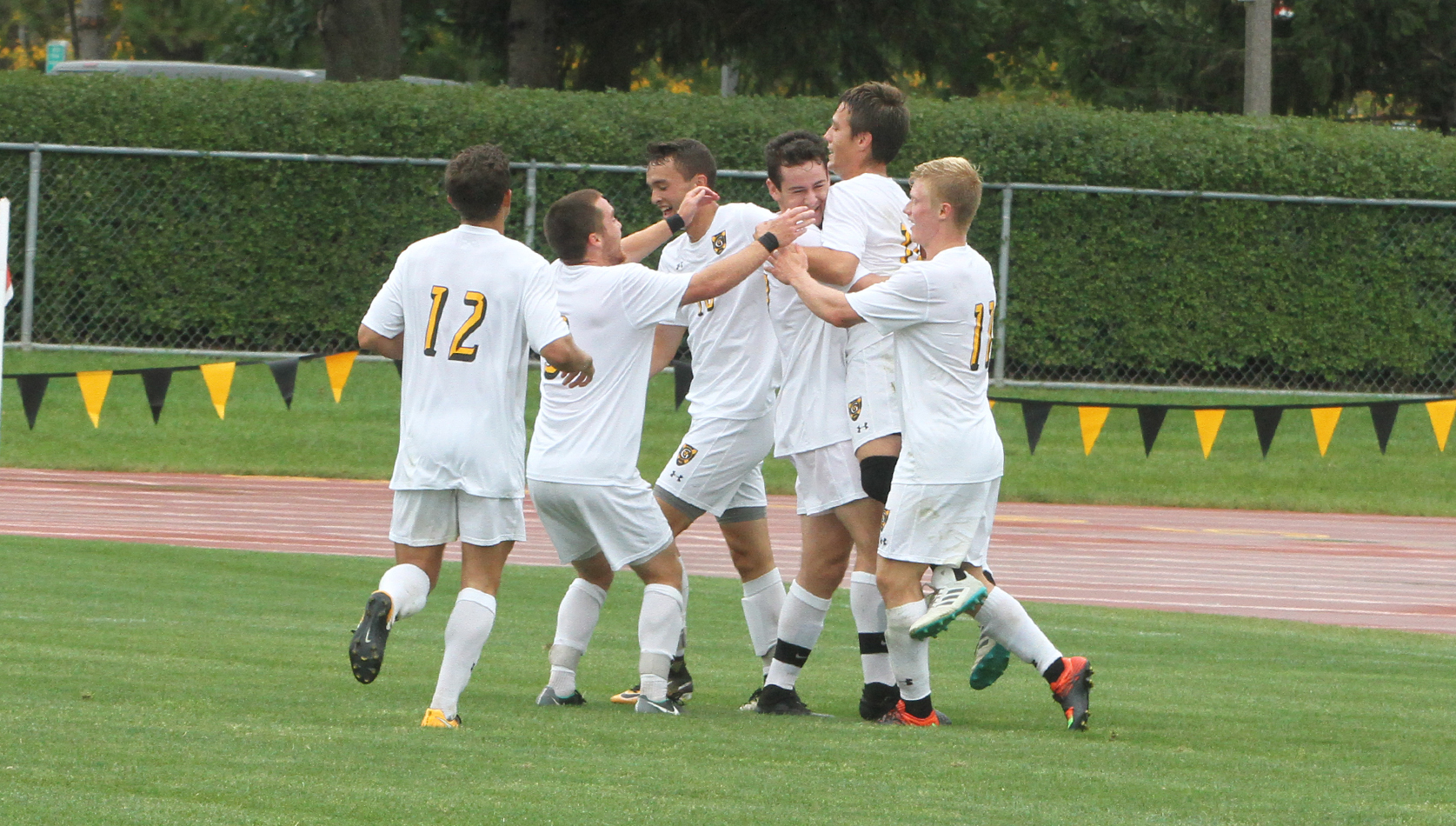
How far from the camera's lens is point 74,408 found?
17.7 metres

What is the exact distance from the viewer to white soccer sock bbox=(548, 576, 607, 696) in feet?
23.4

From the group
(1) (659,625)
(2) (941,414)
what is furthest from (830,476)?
(1) (659,625)

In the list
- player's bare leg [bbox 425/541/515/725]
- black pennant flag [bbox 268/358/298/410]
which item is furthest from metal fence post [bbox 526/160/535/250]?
Answer: player's bare leg [bbox 425/541/515/725]

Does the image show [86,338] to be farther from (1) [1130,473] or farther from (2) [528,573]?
(1) [1130,473]

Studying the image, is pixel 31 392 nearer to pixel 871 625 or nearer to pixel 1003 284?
pixel 1003 284

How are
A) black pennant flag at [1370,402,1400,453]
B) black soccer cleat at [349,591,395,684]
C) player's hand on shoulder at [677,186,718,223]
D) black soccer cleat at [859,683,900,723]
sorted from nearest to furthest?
black soccer cleat at [349,591,395,684] → black soccer cleat at [859,683,900,723] → player's hand on shoulder at [677,186,718,223] → black pennant flag at [1370,402,1400,453]

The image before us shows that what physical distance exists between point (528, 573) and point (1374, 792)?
6664 millimetres

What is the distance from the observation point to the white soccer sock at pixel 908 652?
6.64 metres

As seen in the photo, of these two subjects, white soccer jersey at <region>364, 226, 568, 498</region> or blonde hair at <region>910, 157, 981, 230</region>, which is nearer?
white soccer jersey at <region>364, 226, 568, 498</region>

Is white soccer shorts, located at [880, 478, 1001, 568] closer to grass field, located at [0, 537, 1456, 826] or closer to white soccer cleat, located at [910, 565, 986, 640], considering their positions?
white soccer cleat, located at [910, 565, 986, 640]

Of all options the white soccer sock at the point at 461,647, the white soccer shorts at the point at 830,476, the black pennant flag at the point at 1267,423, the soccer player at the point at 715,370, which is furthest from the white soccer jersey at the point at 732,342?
the black pennant flag at the point at 1267,423

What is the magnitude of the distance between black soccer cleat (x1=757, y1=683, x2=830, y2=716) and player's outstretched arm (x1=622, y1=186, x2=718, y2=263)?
1.84 metres

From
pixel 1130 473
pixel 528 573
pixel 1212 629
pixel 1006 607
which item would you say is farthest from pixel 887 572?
pixel 1130 473

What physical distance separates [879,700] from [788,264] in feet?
5.55
